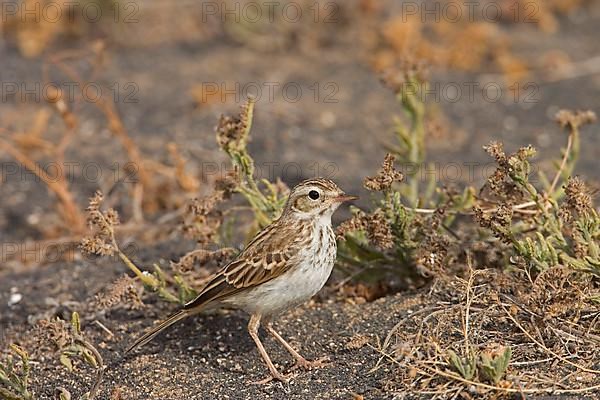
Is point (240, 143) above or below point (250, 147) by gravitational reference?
above

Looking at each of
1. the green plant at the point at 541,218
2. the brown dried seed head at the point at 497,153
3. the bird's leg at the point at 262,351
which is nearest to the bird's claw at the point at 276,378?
the bird's leg at the point at 262,351

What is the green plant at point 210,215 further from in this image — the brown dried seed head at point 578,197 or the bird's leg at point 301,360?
the brown dried seed head at point 578,197

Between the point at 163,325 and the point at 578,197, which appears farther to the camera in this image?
the point at 163,325

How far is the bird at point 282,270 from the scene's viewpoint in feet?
19.6

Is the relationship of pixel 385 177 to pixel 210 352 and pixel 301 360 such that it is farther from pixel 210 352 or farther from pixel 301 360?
pixel 210 352

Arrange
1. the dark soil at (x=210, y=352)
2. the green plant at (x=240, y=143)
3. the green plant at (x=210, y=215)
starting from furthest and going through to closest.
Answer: the green plant at (x=240, y=143) < the green plant at (x=210, y=215) < the dark soil at (x=210, y=352)

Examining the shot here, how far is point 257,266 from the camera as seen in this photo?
6105 mm

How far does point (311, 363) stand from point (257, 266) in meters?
0.65

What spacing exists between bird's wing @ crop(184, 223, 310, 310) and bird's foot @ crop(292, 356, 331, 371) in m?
0.51

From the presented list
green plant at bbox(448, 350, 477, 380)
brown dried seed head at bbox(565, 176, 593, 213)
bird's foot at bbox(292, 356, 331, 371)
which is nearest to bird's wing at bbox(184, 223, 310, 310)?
bird's foot at bbox(292, 356, 331, 371)

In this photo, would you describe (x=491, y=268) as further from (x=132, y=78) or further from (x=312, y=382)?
(x=132, y=78)

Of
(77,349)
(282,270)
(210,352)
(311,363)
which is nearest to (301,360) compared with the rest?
(311,363)

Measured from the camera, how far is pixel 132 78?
464 inches

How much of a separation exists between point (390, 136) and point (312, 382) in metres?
4.84
